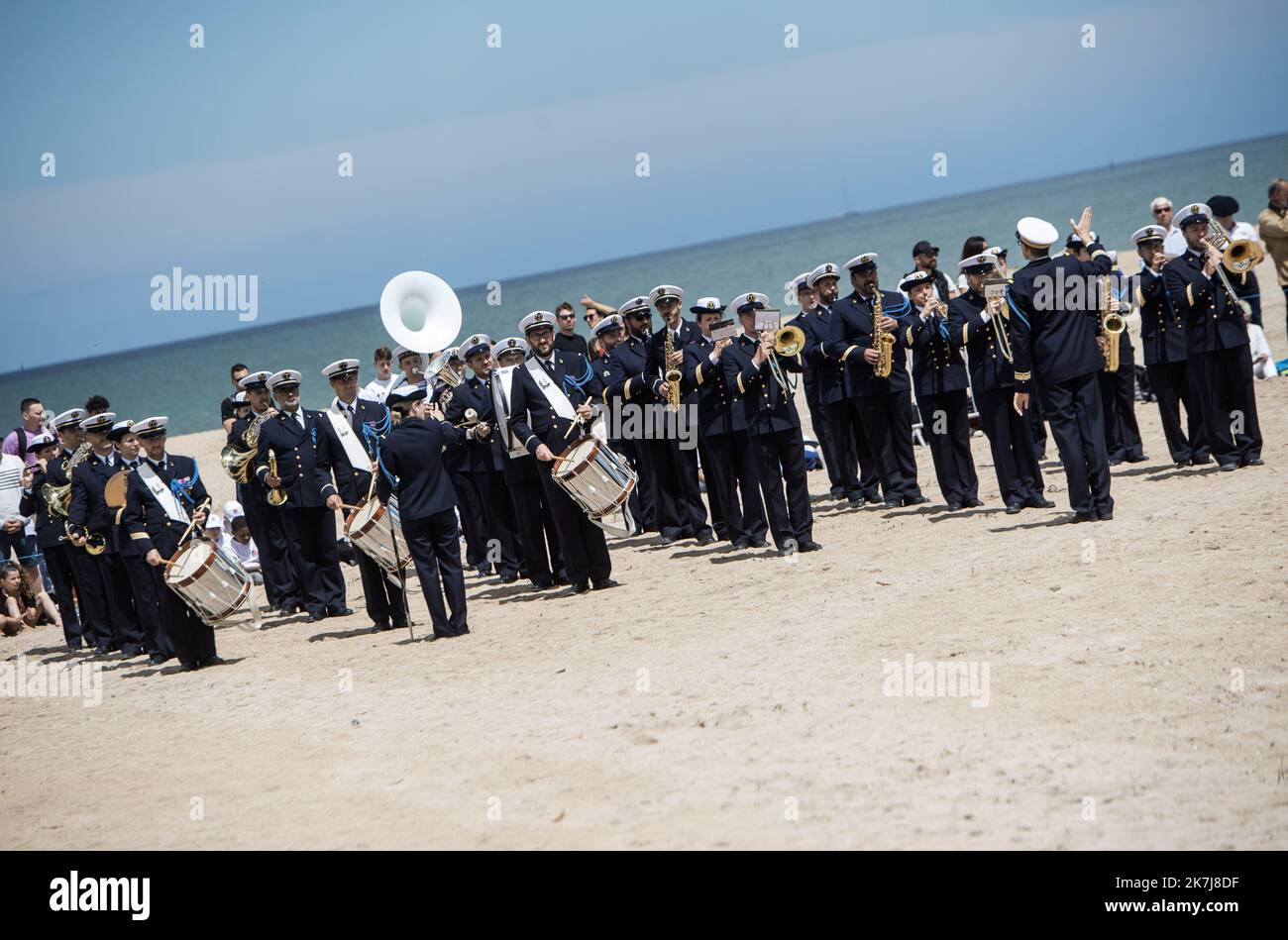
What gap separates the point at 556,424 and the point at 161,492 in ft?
11.4

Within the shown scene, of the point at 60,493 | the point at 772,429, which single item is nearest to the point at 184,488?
the point at 60,493

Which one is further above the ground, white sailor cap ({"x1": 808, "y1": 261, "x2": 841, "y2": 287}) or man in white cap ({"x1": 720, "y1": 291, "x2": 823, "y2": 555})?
white sailor cap ({"x1": 808, "y1": 261, "x2": 841, "y2": 287})

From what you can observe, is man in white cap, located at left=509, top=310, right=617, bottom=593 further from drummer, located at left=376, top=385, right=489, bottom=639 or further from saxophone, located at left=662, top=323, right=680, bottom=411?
drummer, located at left=376, top=385, right=489, bottom=639

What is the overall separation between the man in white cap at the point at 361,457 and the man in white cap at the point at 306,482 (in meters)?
0.07

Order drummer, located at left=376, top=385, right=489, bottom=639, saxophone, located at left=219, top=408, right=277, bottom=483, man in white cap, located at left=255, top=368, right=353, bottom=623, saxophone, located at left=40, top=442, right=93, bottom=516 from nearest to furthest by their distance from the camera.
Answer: drummer, located at left=376, top=385, right=489, bottom=639 < man in white cap, located at left=255, top=368, right=353, bottom=623 < saxophone, located at left=219, top=408, right=277, bottom=483 < saxophone, located at left=40, top=442, right=93, bottom=516

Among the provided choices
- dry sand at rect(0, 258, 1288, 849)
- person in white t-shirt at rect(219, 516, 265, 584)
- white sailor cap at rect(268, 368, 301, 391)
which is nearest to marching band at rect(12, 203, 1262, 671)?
white sailor cap at rect(268, 368, 301, 391)

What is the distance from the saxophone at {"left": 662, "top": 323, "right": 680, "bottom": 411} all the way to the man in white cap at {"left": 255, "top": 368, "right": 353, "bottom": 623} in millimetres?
3119

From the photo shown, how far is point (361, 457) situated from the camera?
43.7 ft

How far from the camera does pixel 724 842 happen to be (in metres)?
6.25

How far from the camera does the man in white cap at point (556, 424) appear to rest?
1289cm

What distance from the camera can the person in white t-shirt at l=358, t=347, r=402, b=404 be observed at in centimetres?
1527

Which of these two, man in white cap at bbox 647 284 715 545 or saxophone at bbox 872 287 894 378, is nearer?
man in white cap at bbox 647 284 715 545

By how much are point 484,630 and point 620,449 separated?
184 inches
